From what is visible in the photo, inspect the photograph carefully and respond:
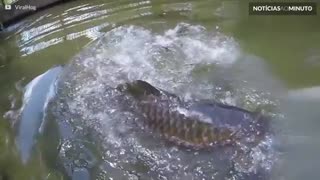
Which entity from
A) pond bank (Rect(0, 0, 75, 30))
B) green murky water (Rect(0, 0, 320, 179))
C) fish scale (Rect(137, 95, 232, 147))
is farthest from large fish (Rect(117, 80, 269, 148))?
pond bank (Rect(0, 0, 75, 30))

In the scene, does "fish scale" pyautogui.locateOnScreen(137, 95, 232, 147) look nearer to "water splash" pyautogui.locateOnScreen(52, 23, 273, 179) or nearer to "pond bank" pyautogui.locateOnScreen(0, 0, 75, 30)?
"water splash" pyautogui.locateOnScreen(52, 23, 273, 179)

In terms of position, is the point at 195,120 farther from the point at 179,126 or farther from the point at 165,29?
the point at 165,29

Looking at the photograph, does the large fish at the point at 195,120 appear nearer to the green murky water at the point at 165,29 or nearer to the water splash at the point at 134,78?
the water splash at the point at 134,78

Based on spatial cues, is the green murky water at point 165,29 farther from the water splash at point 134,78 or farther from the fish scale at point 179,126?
the fish scale at point 179,126

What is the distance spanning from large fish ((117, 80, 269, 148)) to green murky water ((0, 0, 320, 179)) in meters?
0.23

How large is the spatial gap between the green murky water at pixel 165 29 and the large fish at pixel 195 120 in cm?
23

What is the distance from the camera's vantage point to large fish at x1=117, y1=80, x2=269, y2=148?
297cm

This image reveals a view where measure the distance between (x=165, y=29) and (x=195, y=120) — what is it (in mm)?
801

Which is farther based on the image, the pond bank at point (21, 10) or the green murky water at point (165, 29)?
the pond bank at point (21, 10)

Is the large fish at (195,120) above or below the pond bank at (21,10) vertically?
below

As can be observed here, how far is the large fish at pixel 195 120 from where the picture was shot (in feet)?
9.76

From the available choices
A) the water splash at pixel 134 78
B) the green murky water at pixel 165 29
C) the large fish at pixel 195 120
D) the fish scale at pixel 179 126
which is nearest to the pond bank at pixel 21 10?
the green murky water at pixel 165 29

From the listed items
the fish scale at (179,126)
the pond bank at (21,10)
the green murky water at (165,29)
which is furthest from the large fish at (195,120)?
the pond bank at (21,10)

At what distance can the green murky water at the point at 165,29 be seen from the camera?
304 cm
